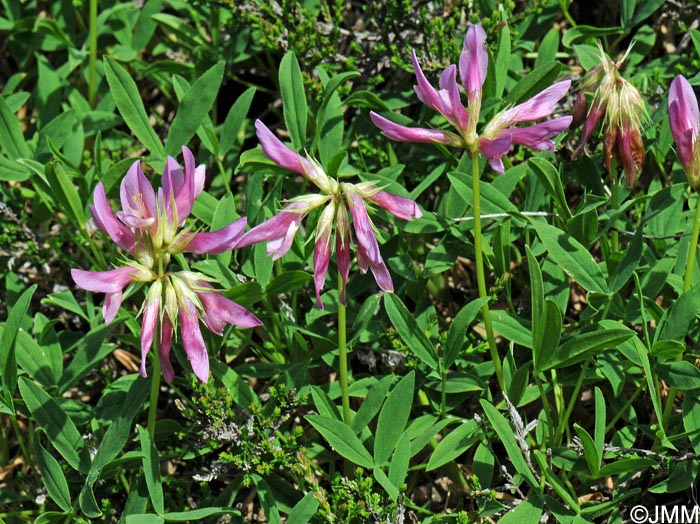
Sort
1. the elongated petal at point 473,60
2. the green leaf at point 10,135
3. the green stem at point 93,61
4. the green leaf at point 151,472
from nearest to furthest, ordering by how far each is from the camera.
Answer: the elongated petal at point 473,60
the green leaf at point 151,472
the green leaf at point 10,135
the green stem at point 93,61

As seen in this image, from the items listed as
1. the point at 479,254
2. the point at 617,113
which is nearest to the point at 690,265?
the point at 617,113

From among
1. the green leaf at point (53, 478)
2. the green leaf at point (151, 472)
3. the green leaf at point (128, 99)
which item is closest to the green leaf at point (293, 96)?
the green leaf at point (128, 99)

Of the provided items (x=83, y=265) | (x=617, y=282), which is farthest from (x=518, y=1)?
(x=83, y=265)

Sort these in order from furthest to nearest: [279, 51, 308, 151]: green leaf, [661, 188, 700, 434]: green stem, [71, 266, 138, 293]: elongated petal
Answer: [279, 51, 308, 151]: green leaf, [661, 188, 700, 434]: green stem, [71, 266, 138, 293]: elongated petal

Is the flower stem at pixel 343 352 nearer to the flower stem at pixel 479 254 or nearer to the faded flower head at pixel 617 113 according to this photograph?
the flower stem at pixel 479 254

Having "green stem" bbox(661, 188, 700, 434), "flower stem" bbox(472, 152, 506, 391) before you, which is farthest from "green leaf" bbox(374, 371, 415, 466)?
"green stem" bbox(661, 188, 700, 434)

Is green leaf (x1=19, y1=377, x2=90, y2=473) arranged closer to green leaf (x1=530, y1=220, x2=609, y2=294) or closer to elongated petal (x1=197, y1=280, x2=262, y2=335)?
elongated petal (x1=197, y1=280, x2=262, y2=335)
